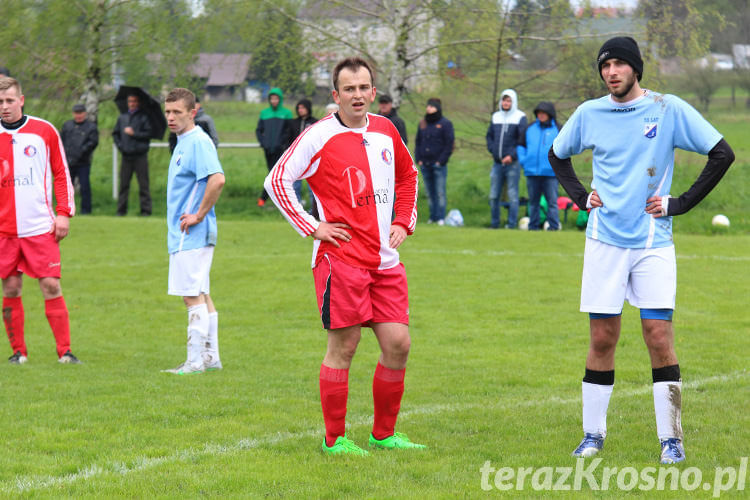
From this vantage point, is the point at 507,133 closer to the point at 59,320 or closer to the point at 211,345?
the point at 211,345

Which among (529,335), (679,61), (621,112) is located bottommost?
(529,335)

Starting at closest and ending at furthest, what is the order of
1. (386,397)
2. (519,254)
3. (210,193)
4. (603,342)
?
1. (603,342)
2. (386,397)
3. (210,193)
4. (519,254)

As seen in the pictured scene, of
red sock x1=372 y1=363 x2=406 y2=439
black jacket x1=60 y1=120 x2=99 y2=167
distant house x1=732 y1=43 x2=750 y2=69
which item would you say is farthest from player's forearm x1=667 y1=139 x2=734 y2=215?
distant house x1=732 y1=43 x2=750 y2=69

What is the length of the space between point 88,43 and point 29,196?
1856 cm

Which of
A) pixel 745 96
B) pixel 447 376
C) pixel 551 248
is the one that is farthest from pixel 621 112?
pixel 745 96

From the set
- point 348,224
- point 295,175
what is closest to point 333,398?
point 348,224

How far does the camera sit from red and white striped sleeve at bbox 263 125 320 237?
5699mm

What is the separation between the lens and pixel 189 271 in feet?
28.6

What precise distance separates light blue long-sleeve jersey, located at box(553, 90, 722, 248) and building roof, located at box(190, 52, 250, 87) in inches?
798

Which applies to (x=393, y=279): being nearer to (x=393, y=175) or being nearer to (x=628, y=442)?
(x=393, y=175)

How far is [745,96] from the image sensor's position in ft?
106

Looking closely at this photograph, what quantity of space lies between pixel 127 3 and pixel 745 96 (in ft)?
63.4

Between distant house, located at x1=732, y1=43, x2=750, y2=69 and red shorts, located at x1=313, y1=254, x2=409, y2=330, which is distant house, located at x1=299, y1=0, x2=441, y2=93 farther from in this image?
red shorts, located at x1=313, y1=254, x2=409, y2=330

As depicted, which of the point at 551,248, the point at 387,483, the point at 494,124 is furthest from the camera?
the point at 494,124
